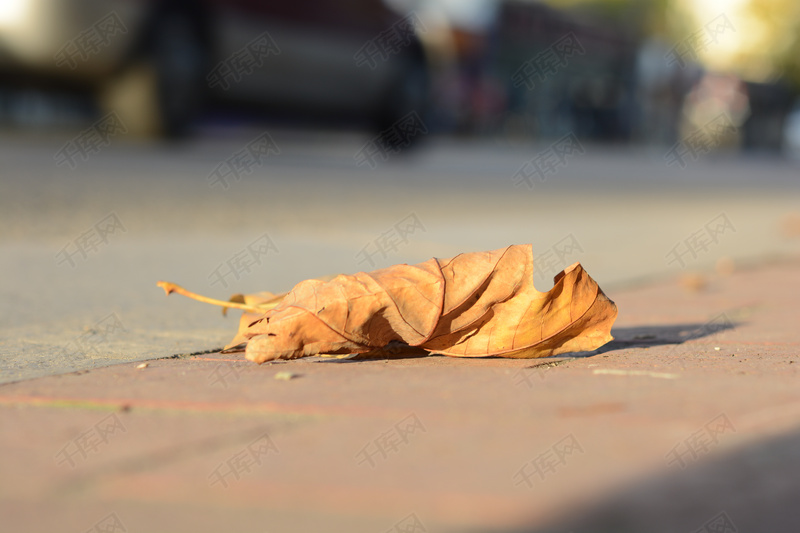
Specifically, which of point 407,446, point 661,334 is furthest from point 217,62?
point 407,446

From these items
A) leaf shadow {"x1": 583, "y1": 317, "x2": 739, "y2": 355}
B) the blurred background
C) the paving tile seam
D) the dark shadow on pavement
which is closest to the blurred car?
the blurred background

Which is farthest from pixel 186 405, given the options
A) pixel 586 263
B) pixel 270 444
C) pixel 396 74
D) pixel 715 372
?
pixel 396 74

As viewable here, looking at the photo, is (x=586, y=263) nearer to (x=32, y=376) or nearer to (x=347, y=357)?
(x=347, y=357)

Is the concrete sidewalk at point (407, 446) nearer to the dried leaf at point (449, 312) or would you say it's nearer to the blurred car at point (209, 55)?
the dried leaf at point (449, 312)

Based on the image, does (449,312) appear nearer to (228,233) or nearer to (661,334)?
(661,334)

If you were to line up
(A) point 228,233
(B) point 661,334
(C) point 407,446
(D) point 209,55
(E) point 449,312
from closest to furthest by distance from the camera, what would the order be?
1. (C) point 407,446
2. (E) point 449,312
3. (B) point 661,334
4. (A) point 228,233
5. (D) point 209,55
